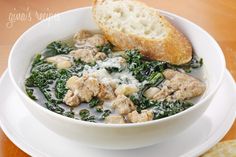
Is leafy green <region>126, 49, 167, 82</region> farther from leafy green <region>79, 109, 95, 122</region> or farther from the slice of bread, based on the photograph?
leafy green <region>79, 109, 95, 122</region>

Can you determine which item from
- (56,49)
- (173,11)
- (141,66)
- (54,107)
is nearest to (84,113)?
(54,107)

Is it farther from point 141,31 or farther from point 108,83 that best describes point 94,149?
point 141,31

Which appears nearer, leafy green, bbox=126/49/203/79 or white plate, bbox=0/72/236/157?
white plate, bbox=0/72/236/157

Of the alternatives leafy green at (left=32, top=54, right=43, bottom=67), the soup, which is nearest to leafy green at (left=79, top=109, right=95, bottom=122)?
the soup

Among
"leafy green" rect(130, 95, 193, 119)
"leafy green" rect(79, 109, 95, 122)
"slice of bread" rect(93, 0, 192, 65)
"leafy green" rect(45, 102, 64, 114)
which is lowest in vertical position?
"leafy green" rect(45, 102, 64, 114)

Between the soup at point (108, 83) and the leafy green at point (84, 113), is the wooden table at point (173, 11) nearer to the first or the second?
the soup at point (108, 83)

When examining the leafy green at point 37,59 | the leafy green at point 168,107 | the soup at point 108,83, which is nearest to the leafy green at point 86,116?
the soup at point 108,83
